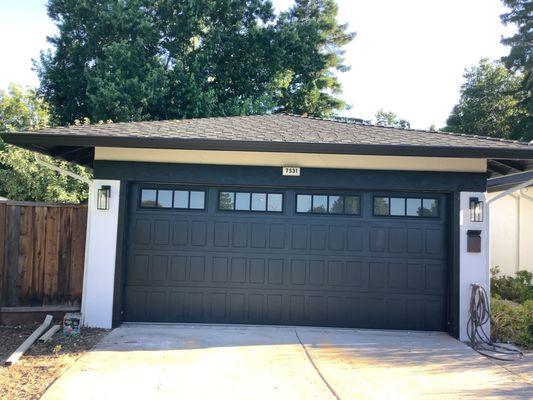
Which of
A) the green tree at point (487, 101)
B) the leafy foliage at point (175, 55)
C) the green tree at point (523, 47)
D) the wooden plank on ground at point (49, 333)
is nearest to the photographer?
the wooden plank on ground at point (49, 333)

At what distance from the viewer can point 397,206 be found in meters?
7.84

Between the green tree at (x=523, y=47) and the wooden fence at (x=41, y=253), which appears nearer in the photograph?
the wooden fence at (x=41, y=253)

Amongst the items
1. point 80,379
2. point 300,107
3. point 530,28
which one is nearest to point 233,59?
point 300,107

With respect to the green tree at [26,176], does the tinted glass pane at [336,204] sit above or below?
below

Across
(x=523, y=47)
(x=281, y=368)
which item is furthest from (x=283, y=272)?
(x=523, y=47)

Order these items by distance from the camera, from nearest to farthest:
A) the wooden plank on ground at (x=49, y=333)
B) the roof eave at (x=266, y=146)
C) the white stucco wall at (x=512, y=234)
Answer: the wooden plank on ground at (x=49, y=333)
the roof eave at (x=266, y=146)
the white stucco wall at (x=512, y=234)

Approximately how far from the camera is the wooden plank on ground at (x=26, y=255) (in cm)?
766

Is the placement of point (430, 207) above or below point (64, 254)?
above

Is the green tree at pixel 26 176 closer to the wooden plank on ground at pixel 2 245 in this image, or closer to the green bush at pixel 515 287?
the wooden plank on ground at pixel 2 245

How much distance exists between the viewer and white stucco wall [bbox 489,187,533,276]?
1270 cm

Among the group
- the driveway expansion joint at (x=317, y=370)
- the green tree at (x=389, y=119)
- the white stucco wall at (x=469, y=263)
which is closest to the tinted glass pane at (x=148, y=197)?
the driveway expansion joint at (x=317, y=370)

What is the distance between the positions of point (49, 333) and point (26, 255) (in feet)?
5.29

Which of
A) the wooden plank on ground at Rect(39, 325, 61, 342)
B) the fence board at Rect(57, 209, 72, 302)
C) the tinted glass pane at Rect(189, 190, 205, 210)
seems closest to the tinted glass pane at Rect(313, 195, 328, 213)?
the tinted glass pane at Rect(189, 190, 205, 210)

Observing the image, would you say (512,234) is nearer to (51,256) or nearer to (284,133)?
(284,133)
